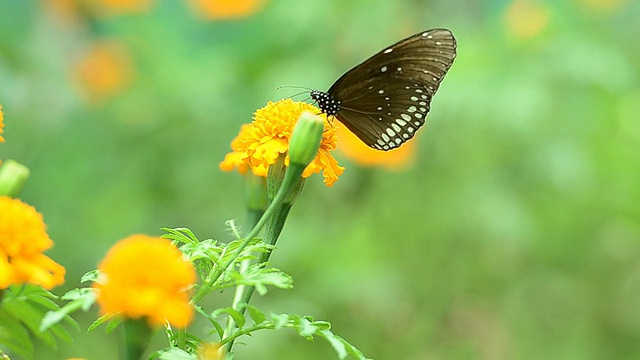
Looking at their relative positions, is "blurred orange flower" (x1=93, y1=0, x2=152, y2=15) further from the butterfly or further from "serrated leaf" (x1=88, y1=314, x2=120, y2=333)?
"serrated leaf" (x1=88, y1=314, x2=120, y2=333)

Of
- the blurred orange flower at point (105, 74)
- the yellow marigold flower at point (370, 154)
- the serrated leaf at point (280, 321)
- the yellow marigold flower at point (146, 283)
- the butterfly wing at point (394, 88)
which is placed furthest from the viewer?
the blurred orange flower at point (105, 74)

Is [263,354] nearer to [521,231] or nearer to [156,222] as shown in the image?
[156,222]

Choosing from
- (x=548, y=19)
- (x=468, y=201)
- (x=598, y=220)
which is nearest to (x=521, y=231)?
(x=468, y=201)

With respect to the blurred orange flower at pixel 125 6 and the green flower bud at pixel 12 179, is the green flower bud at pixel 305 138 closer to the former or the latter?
the green flower bud at pixel 12 179

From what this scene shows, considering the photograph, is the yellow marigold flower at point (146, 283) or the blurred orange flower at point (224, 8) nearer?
the yellow marigold flower at point (146, 283)

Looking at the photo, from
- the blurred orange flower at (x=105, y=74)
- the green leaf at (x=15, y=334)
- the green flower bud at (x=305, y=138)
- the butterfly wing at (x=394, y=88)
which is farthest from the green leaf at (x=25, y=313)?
the blurred orange flower at (x=105, y=74)

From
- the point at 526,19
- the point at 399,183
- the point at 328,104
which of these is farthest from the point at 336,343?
the point at 526,19
